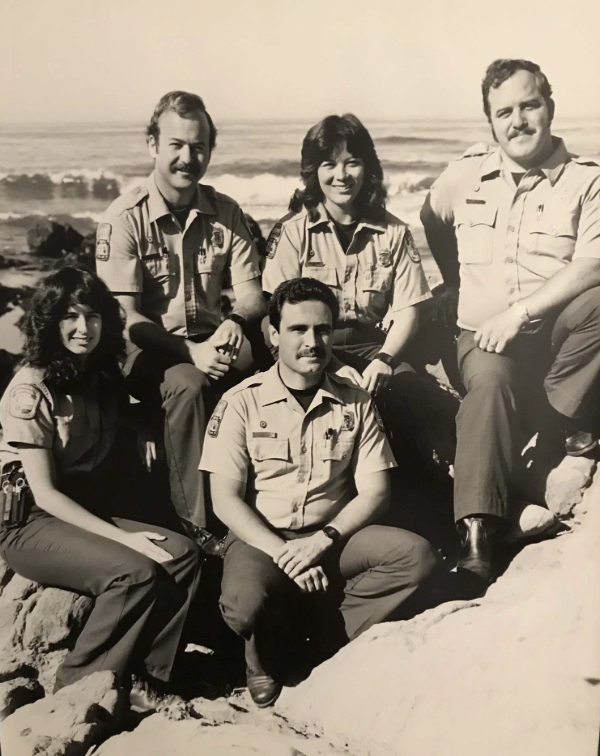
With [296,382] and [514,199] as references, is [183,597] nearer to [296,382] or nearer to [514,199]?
[296,382]

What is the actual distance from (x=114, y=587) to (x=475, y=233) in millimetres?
1603

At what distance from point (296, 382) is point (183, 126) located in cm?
92

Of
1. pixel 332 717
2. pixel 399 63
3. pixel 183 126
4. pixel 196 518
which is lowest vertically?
pixel 332 717

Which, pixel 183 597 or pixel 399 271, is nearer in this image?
pixel 183 597

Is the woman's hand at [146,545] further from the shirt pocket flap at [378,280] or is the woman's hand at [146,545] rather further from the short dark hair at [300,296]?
the shirt pocket flap at [378,280]

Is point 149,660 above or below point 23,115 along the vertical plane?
below

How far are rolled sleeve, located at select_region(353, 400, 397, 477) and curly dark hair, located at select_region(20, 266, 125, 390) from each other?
80cm

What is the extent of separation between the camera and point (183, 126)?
99.7 inches

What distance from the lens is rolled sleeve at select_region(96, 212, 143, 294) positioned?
2.52 m

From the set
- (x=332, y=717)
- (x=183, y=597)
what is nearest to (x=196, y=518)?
(x=183, y=597)

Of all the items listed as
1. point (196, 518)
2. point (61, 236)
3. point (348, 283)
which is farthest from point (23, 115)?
point (196, 518)

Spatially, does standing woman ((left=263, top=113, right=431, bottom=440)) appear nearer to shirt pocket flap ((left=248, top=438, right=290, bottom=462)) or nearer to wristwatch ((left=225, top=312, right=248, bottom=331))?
wristwatch ((left=225, top=312, right=248, bottom=331))

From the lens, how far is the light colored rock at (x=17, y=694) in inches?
94.4

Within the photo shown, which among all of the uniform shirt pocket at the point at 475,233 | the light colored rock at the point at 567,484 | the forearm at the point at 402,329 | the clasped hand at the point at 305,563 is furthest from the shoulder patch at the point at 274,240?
the light colored rock at the point at 567,484
